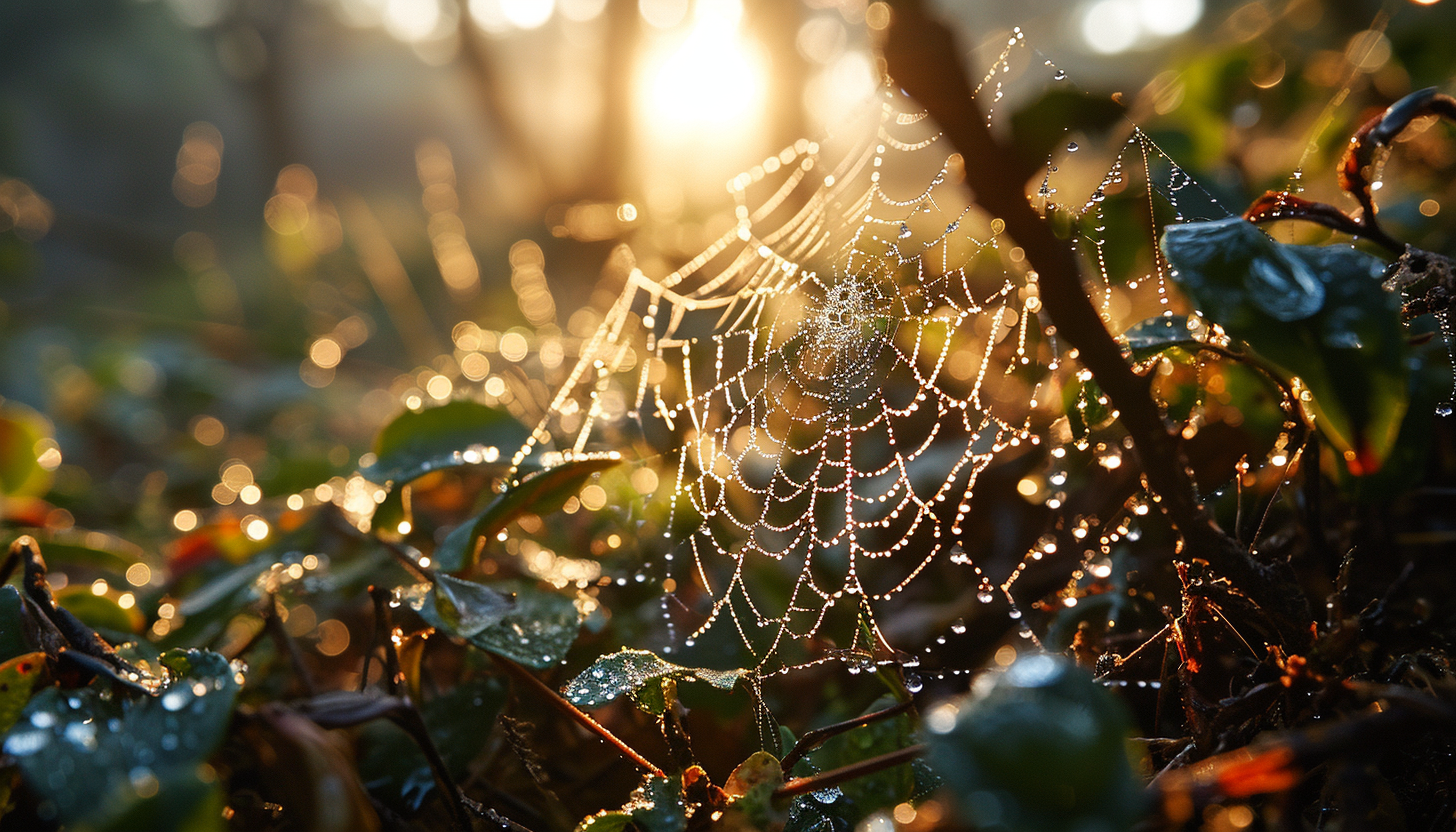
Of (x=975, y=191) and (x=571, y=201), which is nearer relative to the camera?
(x=975, y=191)

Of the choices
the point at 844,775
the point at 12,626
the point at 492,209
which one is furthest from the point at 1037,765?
the point at 492,209

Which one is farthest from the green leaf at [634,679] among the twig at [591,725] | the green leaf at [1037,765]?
the green leaf at [1037,765]

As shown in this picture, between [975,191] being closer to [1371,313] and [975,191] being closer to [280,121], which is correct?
[1371,313]

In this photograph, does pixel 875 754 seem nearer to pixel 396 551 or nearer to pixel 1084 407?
pixel 1084 407

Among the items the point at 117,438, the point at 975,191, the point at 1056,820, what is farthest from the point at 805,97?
the point at 1056,820

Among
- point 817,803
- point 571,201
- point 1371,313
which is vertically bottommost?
point 817,803
